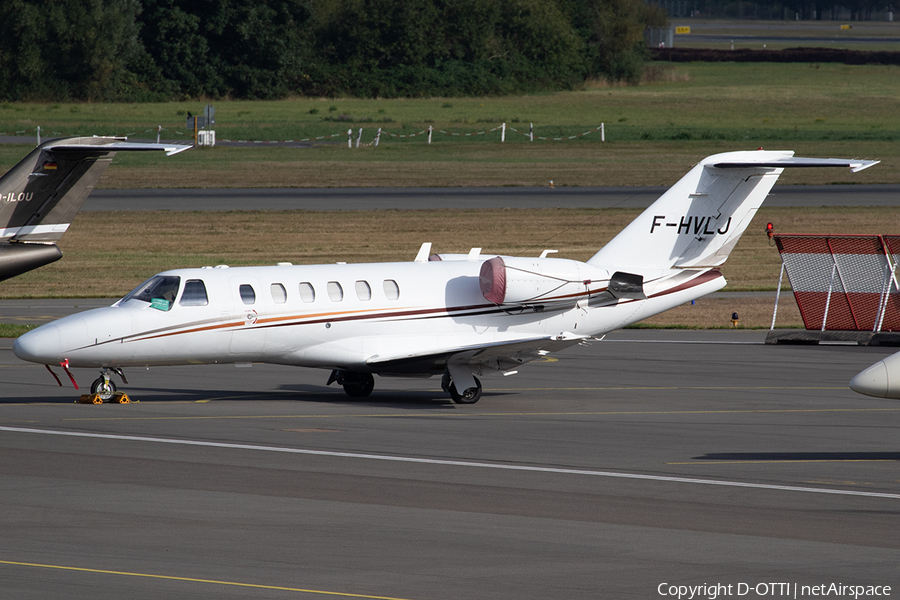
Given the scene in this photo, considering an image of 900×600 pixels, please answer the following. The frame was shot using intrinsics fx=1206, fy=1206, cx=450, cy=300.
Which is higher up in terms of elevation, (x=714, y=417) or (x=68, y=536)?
(x=68, y=536)

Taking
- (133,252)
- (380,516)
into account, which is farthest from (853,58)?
(380,516)

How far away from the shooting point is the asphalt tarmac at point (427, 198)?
193 ft

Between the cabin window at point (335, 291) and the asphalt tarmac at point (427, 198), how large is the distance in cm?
3398

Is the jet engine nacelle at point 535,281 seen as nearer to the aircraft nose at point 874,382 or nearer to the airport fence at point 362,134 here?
the aircraft nose at point 874,382

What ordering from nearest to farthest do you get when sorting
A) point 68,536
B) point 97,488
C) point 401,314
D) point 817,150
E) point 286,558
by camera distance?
point 286,558 < point 68,536 < point 97,488 < point 401,314 < point 817,150

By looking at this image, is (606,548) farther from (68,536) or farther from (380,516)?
(68,536)

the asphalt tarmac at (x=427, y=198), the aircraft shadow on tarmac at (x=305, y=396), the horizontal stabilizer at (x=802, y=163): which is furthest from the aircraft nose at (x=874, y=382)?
the asphalt tarmac at (x=427, y=198)

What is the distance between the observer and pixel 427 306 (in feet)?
79.6

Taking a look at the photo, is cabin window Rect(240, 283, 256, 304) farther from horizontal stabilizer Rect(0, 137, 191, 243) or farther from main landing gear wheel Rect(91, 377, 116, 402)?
horizontal stabilizer Rect(0, 137, 191, 243)

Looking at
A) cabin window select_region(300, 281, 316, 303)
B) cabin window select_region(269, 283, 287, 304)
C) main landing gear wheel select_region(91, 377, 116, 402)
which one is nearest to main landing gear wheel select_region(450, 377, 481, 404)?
cabin window select_region(300, 281, 316, 303)

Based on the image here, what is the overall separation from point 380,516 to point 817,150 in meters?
66.6

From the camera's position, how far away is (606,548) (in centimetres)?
1329

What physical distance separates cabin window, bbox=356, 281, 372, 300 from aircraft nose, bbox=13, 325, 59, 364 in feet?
18.9

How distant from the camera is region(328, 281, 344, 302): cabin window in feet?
78.3
